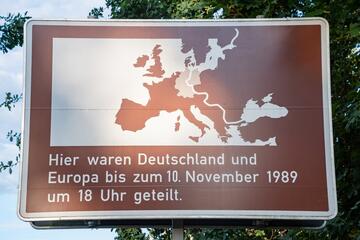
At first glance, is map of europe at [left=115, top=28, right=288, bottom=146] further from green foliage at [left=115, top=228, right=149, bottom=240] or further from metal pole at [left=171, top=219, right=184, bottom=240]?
green foliage at [left=115, top=228, right=149, bottom=240]

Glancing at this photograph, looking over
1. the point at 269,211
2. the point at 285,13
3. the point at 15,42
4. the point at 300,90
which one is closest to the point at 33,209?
the point at 269,211

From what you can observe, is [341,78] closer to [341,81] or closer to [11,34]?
[341,81]

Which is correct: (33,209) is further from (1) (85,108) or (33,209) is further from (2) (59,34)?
(2) (59,34)

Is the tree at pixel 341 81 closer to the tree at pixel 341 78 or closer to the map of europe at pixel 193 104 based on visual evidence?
the tree at pixel 341 78

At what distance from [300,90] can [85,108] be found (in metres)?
1.39

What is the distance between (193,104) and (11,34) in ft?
20.8

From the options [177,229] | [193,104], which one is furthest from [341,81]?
[177,229]

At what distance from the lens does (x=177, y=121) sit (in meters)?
3.86

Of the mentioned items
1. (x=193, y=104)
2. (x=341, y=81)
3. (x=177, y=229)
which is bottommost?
(x=177, y=229)

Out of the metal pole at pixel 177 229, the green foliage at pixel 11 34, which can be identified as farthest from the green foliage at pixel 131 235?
the metal pole at pixel 177 229

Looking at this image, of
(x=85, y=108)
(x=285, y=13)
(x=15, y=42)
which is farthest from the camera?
(x=15, y=42)

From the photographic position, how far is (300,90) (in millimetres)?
3914

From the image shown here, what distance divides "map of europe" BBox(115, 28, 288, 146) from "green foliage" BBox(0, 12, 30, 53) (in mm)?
5981

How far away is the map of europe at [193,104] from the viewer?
3846 millimetres
